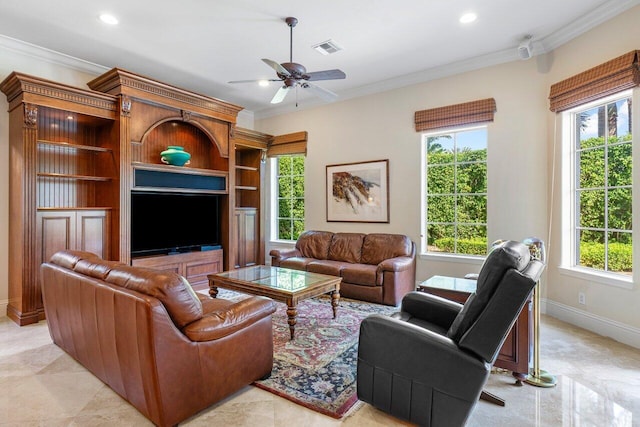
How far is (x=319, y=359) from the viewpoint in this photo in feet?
8.97

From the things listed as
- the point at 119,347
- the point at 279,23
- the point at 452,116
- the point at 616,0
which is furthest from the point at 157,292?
the point at 616,0

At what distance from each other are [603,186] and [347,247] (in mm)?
3103

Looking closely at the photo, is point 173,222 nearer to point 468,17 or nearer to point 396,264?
point 396,264

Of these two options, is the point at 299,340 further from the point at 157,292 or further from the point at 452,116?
the point at 452,116

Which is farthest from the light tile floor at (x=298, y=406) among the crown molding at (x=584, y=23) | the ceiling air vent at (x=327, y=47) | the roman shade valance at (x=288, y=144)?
the roman shade valance at (x=288, y=144)

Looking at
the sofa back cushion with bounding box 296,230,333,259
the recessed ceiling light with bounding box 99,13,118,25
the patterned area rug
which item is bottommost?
the patterned area rug

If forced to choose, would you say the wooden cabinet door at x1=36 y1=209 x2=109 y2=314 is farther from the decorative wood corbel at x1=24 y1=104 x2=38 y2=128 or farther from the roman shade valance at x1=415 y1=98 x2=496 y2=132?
the roman shade valance at x1=415 y1=98 x2=496 y2=132

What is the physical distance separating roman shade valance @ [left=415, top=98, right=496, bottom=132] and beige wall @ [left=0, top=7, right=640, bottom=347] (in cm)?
11

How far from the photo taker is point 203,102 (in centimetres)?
492

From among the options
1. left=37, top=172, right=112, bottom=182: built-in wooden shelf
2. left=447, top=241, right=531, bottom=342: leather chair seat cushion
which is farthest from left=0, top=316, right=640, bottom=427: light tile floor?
left=37, top=172, right=112, bottom=182: built-in wooden shelf

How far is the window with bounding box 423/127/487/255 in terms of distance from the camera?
447 cm

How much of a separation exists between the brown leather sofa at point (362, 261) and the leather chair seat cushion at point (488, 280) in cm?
237

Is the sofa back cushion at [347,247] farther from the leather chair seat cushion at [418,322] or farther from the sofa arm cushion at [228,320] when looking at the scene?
the sofa arm cushion at [228,320]

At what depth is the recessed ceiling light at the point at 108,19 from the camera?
328 centimetres
